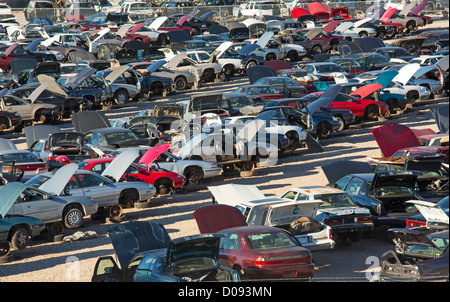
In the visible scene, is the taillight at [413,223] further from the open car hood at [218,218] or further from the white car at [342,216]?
the open car hood at [218,218]

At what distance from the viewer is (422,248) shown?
11609 mm

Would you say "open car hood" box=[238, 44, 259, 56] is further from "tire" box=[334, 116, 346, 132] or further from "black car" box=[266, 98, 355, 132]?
"tire" box=[334, 116, 346, 132]

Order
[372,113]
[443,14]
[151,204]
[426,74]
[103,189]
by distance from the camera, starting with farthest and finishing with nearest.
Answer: [443,14] → [426,74] → [372,113] → [151,204] → [103,189]

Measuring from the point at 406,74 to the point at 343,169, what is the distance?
12.4m

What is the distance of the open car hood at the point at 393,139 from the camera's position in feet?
70.5

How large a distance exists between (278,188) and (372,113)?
8.79 meters

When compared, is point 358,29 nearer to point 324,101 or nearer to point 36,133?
point 324,101

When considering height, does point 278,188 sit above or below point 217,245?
below

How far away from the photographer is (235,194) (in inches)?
650

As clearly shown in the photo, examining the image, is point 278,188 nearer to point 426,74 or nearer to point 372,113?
point 372,113

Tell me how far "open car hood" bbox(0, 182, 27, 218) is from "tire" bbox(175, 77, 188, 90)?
64.4 feet

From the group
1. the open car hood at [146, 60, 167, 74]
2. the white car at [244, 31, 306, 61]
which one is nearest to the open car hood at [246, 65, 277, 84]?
the open car hood at [146, 60, 167, 74]

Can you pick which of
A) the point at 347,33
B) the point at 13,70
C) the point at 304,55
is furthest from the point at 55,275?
the point at 347,33

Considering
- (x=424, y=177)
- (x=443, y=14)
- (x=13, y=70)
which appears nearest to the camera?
(x=424, y=177)
